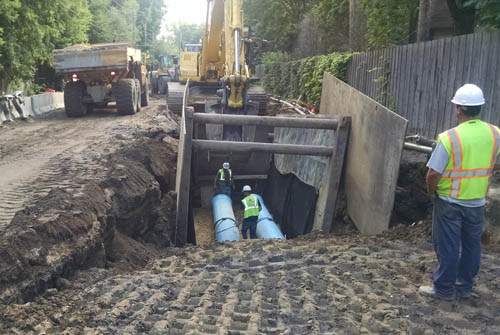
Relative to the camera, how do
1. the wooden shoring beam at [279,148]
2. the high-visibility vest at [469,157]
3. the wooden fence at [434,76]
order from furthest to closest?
the wooden shoring beam at [279,148] < the wooden fence at [434,76] < the high-visibility vest at [469,157]

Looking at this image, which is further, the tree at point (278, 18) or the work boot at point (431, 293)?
the tree at point (278, 18)

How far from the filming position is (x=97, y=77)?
53.5ft

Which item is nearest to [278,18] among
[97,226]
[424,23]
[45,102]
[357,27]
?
→ [357,27]

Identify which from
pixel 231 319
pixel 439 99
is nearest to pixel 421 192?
pixel 439 99

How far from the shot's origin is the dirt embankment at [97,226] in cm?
450

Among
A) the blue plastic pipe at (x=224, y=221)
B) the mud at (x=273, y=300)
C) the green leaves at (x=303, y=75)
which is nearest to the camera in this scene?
the mud at (x=273, y=300)

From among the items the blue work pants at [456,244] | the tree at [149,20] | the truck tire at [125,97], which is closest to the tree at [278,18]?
the truck tire at [125,97]

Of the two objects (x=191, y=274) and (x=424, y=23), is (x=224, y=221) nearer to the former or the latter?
(x=191, y=274)

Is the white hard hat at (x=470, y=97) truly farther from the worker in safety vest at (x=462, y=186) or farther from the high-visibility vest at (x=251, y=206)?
the high-visibility vest at (x=251, y=206)

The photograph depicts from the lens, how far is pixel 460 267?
4.32 meters

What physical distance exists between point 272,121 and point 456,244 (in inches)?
206

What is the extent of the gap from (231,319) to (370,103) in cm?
506

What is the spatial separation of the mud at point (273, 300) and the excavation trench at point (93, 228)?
23cm

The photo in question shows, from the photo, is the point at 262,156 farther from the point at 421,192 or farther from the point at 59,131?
the point at 421,192
